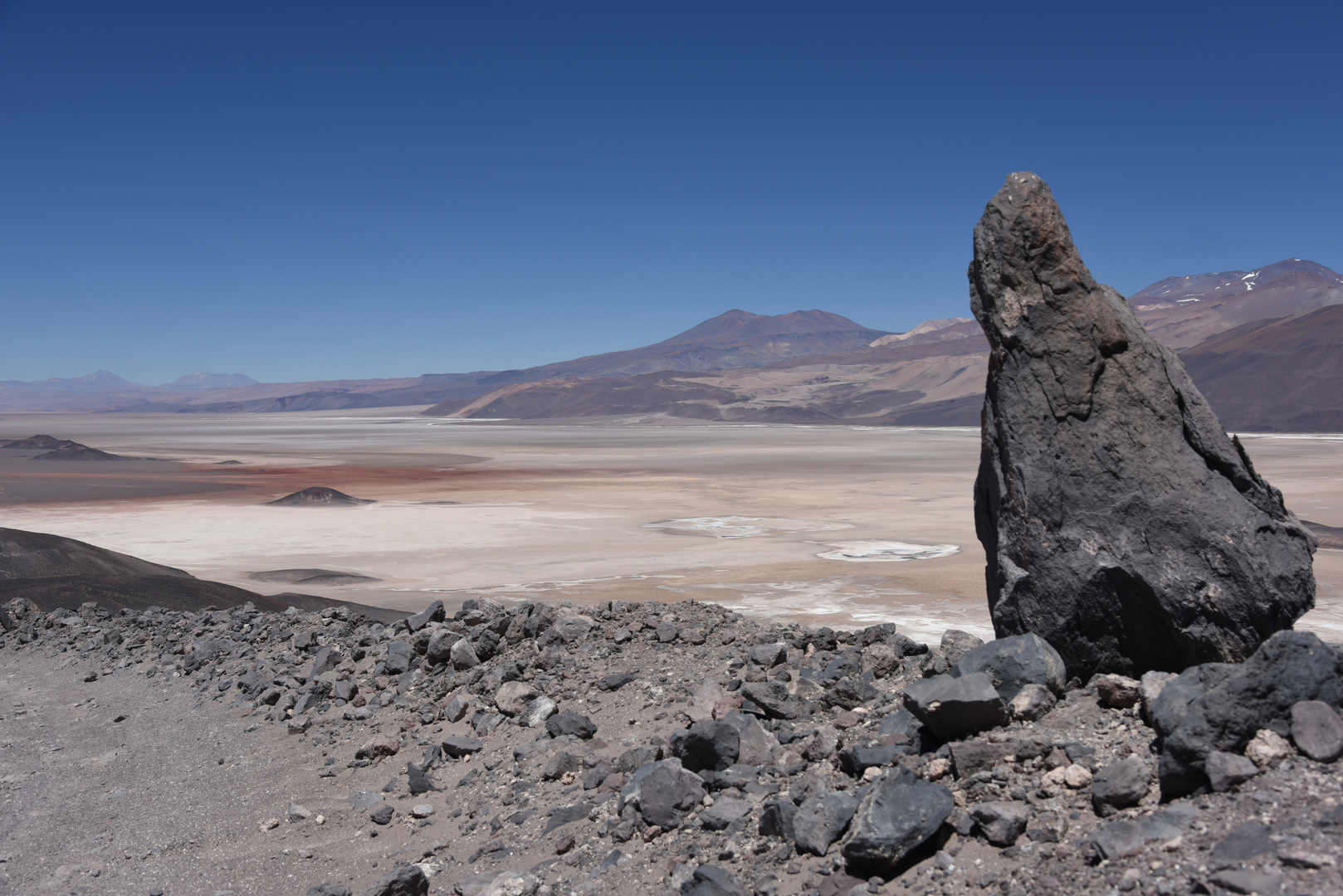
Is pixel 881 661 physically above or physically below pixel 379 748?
above

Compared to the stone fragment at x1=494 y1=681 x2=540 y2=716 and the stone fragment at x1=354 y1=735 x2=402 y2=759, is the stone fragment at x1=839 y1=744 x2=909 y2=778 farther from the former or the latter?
the stone fragment at x1=354 y1=735 x2=402 y2=759

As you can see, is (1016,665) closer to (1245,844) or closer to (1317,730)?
(1317,730)

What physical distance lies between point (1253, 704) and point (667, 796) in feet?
7.66

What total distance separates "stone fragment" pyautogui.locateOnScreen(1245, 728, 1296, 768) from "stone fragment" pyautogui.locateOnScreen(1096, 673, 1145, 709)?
2.78 feet

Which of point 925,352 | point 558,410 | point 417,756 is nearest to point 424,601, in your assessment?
point 417,756

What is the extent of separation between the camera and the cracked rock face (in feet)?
14.9

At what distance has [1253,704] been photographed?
3.31 metres

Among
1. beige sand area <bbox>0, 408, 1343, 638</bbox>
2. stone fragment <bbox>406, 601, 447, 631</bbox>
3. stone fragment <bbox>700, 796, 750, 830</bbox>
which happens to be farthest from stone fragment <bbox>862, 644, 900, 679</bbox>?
beige sand area <bbox>0, 408, 1343, 638</bbox>

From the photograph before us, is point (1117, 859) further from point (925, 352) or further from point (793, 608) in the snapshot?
point (925, 352)

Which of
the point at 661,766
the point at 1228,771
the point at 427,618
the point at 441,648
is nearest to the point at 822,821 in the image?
the point at 661,766

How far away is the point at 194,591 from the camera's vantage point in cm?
1321

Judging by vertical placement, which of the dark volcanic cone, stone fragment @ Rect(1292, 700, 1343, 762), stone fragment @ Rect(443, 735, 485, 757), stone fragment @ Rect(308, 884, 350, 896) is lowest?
the dark volcanic cone

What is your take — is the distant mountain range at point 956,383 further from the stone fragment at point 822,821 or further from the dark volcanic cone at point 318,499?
the stone fragment at point 822,821

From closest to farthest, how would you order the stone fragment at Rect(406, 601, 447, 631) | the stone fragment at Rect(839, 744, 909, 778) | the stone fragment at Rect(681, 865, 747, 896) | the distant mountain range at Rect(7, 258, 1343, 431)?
the stone fragment at Rect(681, 865, 747, 896), the stone fragment at Rect(839, 744, 909, 778), the stone fragment at Rect(406, 601, 447, 631), the distant mountain range at Rect(7, 258, 1343, 431)
